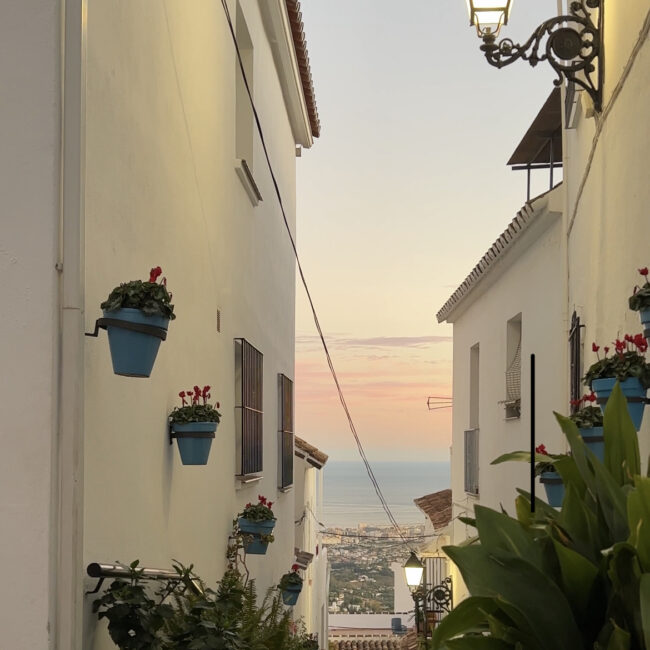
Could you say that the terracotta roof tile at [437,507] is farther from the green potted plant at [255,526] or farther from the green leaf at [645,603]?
the green leaf at [645,603]

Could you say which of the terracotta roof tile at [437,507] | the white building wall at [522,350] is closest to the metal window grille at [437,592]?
the white building wall at [522,350]

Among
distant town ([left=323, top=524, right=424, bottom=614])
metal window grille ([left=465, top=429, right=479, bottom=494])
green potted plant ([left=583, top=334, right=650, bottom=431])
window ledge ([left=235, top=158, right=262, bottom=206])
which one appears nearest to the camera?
green potted plant ([left=583, top=334, right=650, bottom=431])

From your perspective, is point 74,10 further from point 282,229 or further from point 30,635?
point 282,229

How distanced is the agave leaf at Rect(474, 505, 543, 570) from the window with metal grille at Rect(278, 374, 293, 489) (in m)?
7.18

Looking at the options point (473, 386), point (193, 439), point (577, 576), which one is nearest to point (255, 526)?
point (193, 439)

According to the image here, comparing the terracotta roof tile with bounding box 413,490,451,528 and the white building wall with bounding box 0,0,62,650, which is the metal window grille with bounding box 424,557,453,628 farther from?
the white building wall with bounding box 0,0,62,650

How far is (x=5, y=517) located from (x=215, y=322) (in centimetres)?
336

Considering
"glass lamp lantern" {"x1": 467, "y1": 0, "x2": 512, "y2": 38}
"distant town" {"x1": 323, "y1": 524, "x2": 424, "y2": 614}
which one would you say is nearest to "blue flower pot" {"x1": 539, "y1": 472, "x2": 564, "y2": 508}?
"glass lamp lantern" {"x1": 467, "y1": 0, "x2": 512, "y2": 38}

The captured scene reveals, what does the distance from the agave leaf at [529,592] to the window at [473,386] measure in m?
10.9

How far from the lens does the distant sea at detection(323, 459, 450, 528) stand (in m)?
50.3

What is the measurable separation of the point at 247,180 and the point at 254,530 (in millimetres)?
2396

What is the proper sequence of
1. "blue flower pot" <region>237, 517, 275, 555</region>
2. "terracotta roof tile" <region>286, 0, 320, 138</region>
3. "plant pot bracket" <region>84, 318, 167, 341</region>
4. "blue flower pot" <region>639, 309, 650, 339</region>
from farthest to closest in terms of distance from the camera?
1. "terracotta roof tile" <region>286, 0, 320, 138</region>
2. "blue flower pot" <region>237, 517, 275, 555</region>
3. "blue flower pot" <region>639, 309, 650, 339</region>
4. "plant pot bracket" <region>84, 318, 167, 341</region>

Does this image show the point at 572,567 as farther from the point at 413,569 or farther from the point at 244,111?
the point at 413,569

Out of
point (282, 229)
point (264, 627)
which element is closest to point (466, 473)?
point (282, 229)
